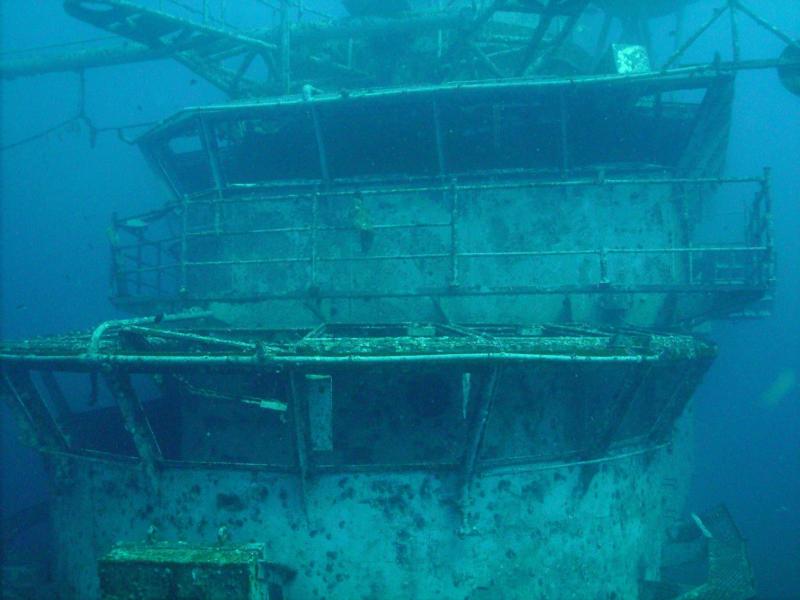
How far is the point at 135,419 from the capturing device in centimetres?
505

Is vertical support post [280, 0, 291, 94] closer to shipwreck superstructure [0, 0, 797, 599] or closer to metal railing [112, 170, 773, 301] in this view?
shipwreck superstructure [0, 0, 797, 599]

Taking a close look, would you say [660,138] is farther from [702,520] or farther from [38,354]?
[38,354]

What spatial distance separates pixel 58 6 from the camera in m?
48.2

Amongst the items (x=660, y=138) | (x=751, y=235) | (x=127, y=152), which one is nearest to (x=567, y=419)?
(x=751, y=235)

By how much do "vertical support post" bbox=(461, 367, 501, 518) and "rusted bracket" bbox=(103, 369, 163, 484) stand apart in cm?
305

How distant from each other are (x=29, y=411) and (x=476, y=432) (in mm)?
4759

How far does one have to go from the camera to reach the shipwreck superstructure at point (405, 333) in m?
5.00

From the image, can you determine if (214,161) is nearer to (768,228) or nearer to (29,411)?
(29,411)

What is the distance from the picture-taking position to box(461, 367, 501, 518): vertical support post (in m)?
4.57

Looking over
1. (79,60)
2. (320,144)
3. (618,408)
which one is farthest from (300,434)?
(79,60)

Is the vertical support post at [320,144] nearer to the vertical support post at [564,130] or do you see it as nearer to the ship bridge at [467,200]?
the ship bridge at [467,200]

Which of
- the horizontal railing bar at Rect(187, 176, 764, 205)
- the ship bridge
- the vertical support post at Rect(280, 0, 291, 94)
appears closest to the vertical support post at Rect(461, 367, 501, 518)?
the ship bridge

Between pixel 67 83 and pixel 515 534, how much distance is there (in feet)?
171

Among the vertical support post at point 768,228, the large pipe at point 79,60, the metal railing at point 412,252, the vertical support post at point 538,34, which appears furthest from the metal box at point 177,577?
the large pipe at point 79,60
